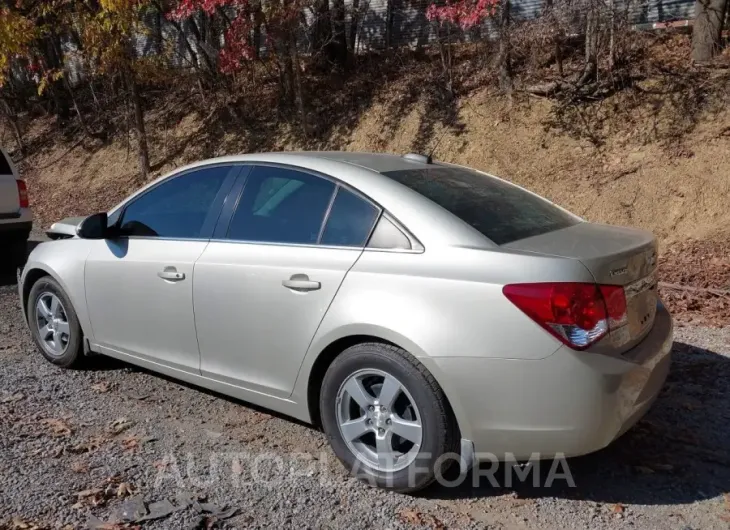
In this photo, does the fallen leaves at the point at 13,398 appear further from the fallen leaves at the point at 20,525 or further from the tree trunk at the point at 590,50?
the tree trunk at the point at 590,50

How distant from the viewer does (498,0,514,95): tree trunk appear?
10.8m

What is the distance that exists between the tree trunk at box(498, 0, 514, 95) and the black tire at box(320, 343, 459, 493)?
28.0 ft

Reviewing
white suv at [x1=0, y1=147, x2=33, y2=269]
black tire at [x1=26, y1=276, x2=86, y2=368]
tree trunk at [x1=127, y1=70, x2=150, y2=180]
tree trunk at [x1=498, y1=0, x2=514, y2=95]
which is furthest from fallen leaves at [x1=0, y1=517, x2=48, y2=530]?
tree trunk at [x1=127, y1=70, x2=150, y2=180]

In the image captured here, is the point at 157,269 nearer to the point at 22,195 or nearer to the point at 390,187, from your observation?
the point at 390,187

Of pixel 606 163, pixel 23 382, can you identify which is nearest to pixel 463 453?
pixel 23 382

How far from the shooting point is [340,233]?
11.8 feet

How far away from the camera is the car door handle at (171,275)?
4098mm

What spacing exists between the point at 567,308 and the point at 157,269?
96.7 inches

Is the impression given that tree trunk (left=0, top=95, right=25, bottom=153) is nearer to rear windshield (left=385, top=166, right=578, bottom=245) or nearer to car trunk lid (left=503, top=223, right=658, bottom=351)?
rear windshield (left=385, top=166, right=578, bottom=245)

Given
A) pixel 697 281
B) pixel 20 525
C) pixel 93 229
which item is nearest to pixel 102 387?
pixel 93 229

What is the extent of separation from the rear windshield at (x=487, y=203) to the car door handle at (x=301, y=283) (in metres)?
0.71

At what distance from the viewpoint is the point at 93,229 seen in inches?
180

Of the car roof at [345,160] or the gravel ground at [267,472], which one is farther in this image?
the car roof at [345,160]

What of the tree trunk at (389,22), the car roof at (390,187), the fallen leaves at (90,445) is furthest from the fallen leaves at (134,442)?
the tree trunk at (389,22)
